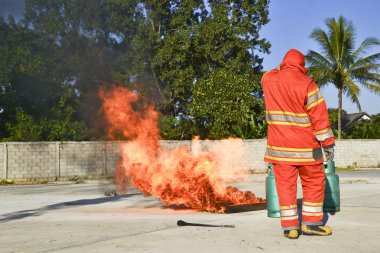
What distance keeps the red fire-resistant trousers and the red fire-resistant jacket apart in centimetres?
10

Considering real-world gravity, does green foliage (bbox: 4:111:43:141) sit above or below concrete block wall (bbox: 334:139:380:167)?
above

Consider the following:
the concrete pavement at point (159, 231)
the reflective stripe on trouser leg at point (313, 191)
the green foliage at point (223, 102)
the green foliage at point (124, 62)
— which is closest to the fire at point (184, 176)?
the concrete pavement at point (159, 231)

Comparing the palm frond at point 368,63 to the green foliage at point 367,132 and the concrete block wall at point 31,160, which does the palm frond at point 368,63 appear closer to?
the green foliage at point 367,132

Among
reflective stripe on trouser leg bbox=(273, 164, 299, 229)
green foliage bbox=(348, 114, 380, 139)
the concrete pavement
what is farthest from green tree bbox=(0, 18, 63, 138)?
green foliage bbox=(348, 114, 380, 139)

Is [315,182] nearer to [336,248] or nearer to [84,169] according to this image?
[336,248]

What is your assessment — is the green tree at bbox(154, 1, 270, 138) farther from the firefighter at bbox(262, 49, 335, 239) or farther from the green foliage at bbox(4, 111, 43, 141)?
the firefighter at bbox(262, 49, 335, 239)

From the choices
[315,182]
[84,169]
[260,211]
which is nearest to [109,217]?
[260,211]

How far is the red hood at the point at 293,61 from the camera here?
613 cm

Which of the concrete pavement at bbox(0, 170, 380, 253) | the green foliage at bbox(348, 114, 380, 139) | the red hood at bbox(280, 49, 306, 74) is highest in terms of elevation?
the red hood at bbox(280, 49, 306, 74)

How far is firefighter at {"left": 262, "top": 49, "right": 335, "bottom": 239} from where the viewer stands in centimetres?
586

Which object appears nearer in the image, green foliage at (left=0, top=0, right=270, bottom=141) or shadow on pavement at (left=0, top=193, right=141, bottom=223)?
shadow on pavement at (left=0, top=193, right=141, bottom=223)

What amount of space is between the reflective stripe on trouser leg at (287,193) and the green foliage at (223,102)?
1853cm

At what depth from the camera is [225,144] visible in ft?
77.9

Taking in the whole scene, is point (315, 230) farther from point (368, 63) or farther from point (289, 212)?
point (368, 63)
